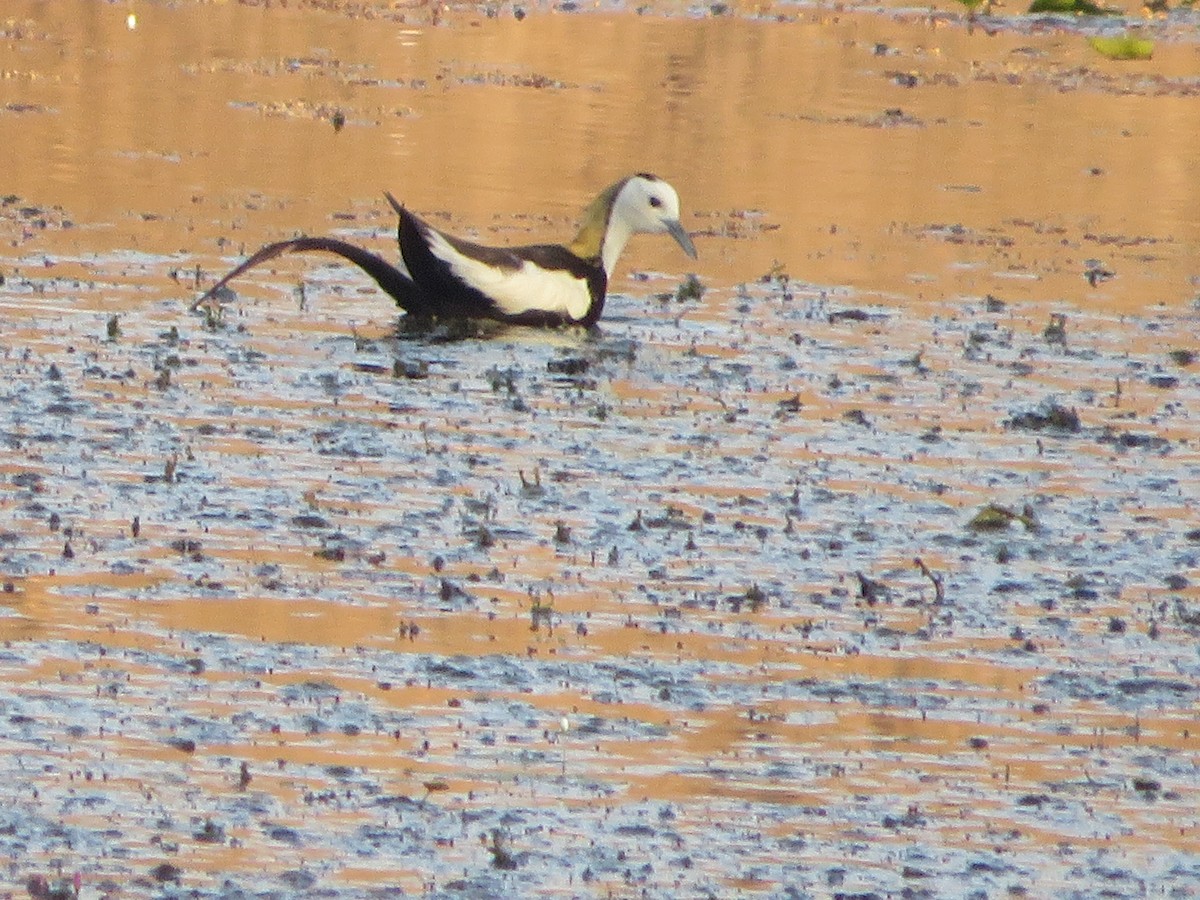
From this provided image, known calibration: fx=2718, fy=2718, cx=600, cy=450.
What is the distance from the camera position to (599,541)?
27.0ft

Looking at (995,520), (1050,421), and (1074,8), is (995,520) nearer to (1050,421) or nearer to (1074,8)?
(1050,421)

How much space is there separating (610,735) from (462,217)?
9024mm

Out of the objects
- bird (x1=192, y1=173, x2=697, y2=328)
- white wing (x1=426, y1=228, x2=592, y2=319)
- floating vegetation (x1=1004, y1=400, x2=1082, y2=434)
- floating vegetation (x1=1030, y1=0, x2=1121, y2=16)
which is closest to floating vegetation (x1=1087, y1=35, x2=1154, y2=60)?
floating vegetation (x1=1030, y1=0, x2=1121, y2=16)

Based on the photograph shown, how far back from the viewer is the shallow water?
5.72 meters

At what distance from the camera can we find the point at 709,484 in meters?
9.15

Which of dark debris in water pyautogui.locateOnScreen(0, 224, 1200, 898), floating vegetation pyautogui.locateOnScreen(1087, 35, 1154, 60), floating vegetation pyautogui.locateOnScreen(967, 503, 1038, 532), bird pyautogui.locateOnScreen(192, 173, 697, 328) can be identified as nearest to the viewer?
dark debris in water pyautogui.locateOnScreen(0, 224, 1200, 898)

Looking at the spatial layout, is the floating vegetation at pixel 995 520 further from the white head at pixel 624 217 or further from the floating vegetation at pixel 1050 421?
the white head at pixel 624 217

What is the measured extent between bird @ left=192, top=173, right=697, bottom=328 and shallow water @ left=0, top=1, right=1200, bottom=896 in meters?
Answer: 0.15

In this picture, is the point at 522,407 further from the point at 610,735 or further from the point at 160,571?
the point at 610,735

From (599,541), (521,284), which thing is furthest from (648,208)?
(599,541)

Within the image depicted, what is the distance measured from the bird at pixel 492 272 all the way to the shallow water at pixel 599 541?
0.48 feet

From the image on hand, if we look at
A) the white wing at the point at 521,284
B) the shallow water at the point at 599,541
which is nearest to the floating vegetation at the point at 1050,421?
the shallow water at the point at 599,541

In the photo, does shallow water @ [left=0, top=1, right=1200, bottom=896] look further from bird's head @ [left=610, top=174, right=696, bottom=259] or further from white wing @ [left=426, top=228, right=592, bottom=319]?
bird's head @ [left=610, top=174, right=696, bottom=259]

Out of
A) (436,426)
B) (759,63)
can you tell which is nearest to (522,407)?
(436,426)
